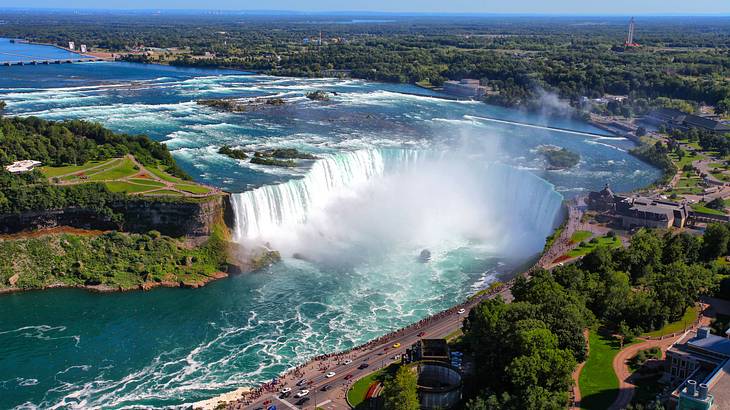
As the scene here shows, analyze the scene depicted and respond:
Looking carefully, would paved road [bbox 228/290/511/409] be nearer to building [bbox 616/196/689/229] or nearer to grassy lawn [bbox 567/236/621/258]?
grassy lawn [bbox 567/236/621/258]

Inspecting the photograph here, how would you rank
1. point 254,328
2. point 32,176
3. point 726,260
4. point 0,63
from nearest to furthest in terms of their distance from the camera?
point 254,328, point 726,260, point 32,176, point 0,63

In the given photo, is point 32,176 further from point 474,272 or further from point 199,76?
point 199,76

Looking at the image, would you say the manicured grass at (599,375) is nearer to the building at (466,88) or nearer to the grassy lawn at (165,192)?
the grassy lawn at (165,192)

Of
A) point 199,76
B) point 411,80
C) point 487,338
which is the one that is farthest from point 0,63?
point 487,338

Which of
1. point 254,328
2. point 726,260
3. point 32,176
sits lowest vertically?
point 254,328

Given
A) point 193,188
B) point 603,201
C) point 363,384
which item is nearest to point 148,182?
point 193,188
